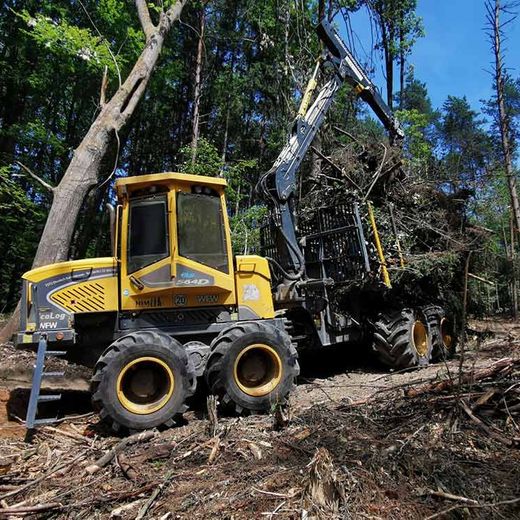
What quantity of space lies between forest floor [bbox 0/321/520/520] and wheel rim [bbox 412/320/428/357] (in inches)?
124

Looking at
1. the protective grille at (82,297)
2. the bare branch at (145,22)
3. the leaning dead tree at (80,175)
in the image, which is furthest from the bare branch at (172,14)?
the protective grille at (82,297)

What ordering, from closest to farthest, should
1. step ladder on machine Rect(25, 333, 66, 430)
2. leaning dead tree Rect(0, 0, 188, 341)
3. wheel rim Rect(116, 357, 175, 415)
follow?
step ladder on machine Rect(25, 333, 66, 430), wheel rim Rect(116, 357, 175, 415), leaning dead tree Rect(0, 0, 188, 341)

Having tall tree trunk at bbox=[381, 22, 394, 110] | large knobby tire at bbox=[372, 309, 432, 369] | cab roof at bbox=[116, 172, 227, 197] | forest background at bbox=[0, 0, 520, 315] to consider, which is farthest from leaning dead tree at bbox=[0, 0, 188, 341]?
tall tree trunk at bbox=[381, 22, 394, 110]

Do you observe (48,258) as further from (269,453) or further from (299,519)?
(299,519)

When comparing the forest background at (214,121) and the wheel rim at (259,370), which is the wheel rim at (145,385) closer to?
the wheel rim at (259,370)

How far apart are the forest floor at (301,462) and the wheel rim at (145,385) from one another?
0.34 metres

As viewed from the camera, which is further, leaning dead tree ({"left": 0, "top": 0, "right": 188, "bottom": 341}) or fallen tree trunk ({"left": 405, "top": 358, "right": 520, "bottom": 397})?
leaning dead tree ({"left": 0, "top": 0, "right": 188, "bottom": 341})

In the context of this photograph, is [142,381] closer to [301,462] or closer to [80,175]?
[301,462]

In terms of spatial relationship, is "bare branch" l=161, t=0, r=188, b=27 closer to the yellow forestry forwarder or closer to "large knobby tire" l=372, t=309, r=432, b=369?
the yellow forestry forwarder

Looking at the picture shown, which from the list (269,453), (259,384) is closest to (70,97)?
(259,384)

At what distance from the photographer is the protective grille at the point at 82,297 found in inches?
207

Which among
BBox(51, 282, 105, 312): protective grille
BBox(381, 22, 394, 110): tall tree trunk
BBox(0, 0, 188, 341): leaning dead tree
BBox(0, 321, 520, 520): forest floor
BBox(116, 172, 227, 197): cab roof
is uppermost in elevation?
BBox(381, 22, 394, 110): tall tree trunk

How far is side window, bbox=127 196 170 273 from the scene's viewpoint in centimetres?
534

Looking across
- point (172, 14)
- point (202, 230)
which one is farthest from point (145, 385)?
point (172, 14)
